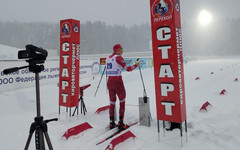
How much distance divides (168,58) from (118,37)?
7871 cm

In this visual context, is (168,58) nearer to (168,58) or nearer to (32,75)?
(168,58)

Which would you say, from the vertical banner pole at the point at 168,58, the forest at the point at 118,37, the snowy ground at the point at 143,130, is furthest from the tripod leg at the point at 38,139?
the forest at the point at 118,37

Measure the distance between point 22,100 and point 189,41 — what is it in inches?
3450

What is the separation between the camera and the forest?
212 feet

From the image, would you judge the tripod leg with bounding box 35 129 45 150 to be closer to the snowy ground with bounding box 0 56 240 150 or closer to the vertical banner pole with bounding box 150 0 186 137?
the snowy ground with bounding box 0 56 240 150

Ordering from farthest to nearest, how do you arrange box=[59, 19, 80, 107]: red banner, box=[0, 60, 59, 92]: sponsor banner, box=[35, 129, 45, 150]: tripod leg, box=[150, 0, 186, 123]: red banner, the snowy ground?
box=[0, 60, 59, 92]: sponsor banner, box=[59, 19, 80, 107]: red banner, the snowy ground, box=[150, 0, 186, 123]: red banner, box=[35, 129, 45, 150]: tripod leg

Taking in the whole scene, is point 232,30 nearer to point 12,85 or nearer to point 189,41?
point 189,41

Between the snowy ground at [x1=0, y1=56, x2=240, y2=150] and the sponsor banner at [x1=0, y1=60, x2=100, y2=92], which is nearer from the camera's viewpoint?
the snowy ground at [x1=0, y1=56, x2=240, y2=150]

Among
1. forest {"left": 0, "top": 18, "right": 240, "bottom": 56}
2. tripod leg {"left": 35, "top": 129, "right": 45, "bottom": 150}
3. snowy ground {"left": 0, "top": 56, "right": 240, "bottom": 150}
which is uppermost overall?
forest {"left": 0, "top": 18, "right": 240, "bottom": 56}

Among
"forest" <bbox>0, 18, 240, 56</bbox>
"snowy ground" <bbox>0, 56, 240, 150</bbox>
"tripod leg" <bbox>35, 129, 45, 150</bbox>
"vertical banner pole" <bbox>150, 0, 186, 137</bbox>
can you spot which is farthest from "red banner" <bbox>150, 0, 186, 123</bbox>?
"forest" <bbox>0, 18, 240, 56</bbox>

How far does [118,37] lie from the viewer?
80.0 meters

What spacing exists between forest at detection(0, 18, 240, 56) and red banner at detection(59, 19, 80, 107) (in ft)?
183

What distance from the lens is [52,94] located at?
9086 mm

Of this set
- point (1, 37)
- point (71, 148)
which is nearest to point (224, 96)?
point (71, 148)
